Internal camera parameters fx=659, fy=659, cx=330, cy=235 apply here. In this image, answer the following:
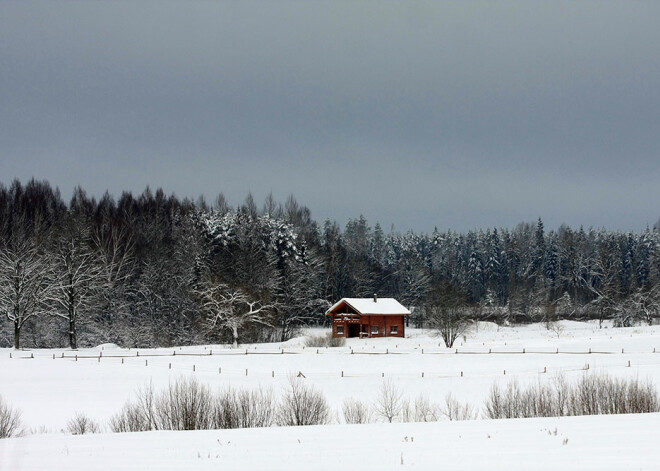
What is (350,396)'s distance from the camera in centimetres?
4422

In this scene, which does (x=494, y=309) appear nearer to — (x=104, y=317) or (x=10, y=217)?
(x=104, y=317)

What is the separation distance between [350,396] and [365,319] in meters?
47.2

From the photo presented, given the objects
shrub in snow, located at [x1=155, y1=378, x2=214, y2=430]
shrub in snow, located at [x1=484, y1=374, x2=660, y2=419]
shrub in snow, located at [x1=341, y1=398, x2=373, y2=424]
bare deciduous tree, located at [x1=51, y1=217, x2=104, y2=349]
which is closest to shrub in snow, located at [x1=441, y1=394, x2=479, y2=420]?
shrub in snow, located at [x1=484, y1=374, x2=660, y2=419]

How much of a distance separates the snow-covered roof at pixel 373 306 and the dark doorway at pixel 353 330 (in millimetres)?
3030

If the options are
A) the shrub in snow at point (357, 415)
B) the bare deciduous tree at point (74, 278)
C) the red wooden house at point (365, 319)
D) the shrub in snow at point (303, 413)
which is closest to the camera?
the shrub in snow at point (303, 413)

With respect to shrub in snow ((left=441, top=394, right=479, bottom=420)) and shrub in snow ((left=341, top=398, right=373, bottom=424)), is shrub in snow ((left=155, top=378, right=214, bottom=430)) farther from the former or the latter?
shrub in snow ((left=441, top=394, right=479, bottom=420))

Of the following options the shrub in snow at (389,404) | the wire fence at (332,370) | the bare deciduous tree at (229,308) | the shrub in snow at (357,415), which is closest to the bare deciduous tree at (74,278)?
the wire fence at (332,370)

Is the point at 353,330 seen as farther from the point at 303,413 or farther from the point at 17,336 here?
the point at 303,413

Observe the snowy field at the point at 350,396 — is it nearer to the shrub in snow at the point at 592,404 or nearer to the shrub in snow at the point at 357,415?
the shrub in snow at the point at 357,415

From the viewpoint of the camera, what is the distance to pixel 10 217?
118 meters

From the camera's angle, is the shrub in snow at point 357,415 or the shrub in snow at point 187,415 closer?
the shrub in snow at point 187,415

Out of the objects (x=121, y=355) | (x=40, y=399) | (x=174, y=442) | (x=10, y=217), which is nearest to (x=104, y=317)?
(x=121, y=355)

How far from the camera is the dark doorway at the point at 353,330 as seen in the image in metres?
91.8

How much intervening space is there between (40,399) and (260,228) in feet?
240
